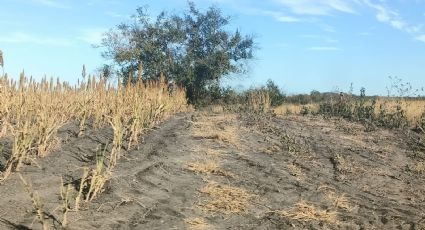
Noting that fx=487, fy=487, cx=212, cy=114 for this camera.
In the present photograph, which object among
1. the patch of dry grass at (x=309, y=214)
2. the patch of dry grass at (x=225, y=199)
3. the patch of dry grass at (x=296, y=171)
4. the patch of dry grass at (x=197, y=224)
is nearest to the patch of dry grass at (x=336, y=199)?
the patch of dry grass at (x=309, y=214)

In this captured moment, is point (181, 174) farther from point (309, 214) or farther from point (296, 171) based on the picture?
point (296, 171)

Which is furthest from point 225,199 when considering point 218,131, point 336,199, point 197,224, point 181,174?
point 218,131

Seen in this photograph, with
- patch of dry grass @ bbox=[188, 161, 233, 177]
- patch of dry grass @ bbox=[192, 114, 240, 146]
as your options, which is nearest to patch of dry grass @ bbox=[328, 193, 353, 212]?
patch of dry grass @ bbox=[188, 161, 233, 177]

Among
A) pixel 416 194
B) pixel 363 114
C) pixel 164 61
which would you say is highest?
pixel 164 61

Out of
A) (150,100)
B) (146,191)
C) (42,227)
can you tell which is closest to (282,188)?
(146,191)

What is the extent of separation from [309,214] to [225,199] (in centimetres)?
88

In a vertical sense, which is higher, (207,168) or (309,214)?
(207,168)

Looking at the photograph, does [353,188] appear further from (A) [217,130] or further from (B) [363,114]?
(B) [363,114]

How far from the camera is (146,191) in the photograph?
16.7ft

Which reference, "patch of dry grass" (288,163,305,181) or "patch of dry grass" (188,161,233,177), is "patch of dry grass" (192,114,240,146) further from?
"patch of dry grass" (188,161,233,177)

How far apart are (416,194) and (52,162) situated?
4.72 meters

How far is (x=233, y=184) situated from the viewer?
5.87m

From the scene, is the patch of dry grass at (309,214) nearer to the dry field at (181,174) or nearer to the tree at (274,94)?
the dry field at (181,174)

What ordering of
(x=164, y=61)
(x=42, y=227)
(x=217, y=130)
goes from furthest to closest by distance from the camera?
1. (x=164, y=61)
2. (x=217, y=130)
3. (x=42, y=227)
